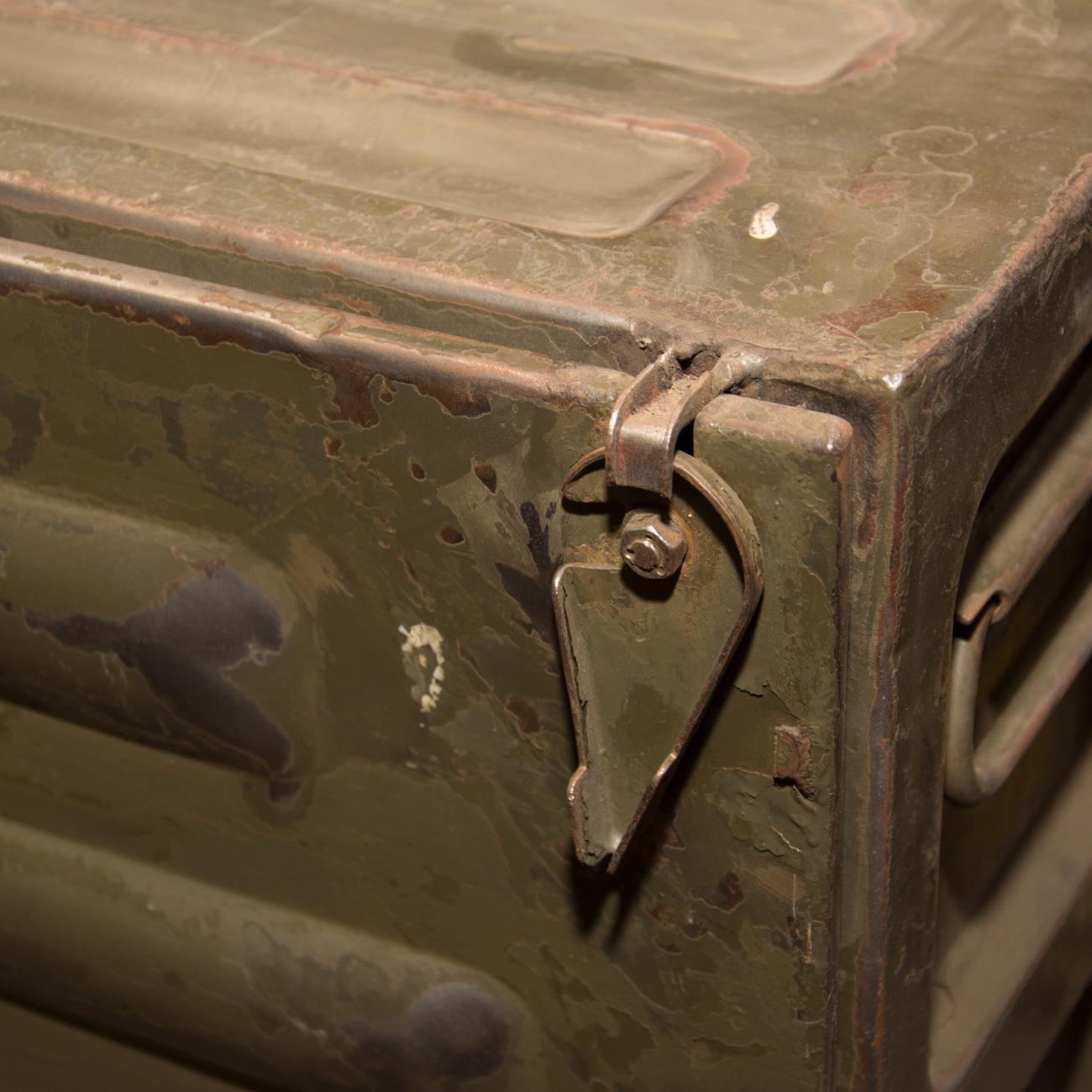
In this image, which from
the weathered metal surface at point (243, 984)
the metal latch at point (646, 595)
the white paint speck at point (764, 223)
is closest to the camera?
the metal latch at point (646, 595)

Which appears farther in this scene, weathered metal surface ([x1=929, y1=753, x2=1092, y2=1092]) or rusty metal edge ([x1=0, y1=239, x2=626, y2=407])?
weathered metal surface ([x1=929, y1=753, x2=1092, y2=1092])

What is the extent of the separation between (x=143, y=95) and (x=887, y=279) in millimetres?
523

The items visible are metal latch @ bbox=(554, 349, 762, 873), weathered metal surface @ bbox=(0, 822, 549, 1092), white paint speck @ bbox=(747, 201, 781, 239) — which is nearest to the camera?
metal latch @ bbox=(554, 349, 762, 873)

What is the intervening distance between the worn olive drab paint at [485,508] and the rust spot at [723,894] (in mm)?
10

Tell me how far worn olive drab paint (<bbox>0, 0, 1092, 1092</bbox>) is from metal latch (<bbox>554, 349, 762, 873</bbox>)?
0.05 ft

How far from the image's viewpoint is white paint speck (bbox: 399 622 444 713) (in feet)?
3.18

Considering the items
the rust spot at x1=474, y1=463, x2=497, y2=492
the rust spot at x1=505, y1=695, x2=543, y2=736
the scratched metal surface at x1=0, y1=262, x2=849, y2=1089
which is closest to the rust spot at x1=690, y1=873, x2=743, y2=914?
the scratched metal surface at x1=0, y1=262, x2=849, y2=1089

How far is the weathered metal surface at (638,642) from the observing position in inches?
32.6

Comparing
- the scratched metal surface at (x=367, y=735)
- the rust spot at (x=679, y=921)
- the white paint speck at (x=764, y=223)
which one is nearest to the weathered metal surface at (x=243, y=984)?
the scratched metal surface at (x=367, y=735)

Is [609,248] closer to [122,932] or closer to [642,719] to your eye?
[642,719]

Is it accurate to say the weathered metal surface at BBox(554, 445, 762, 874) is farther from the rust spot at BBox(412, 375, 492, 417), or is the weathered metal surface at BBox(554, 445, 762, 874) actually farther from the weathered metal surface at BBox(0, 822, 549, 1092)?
the weathered metal surface at BBox(0, 822, 549, 1092)

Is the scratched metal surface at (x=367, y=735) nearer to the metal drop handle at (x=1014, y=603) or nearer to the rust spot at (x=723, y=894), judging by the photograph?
the rust spot at (x=723, y=894)

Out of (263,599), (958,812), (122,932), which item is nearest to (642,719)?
(263,599)

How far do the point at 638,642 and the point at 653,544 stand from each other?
2.6 inches
